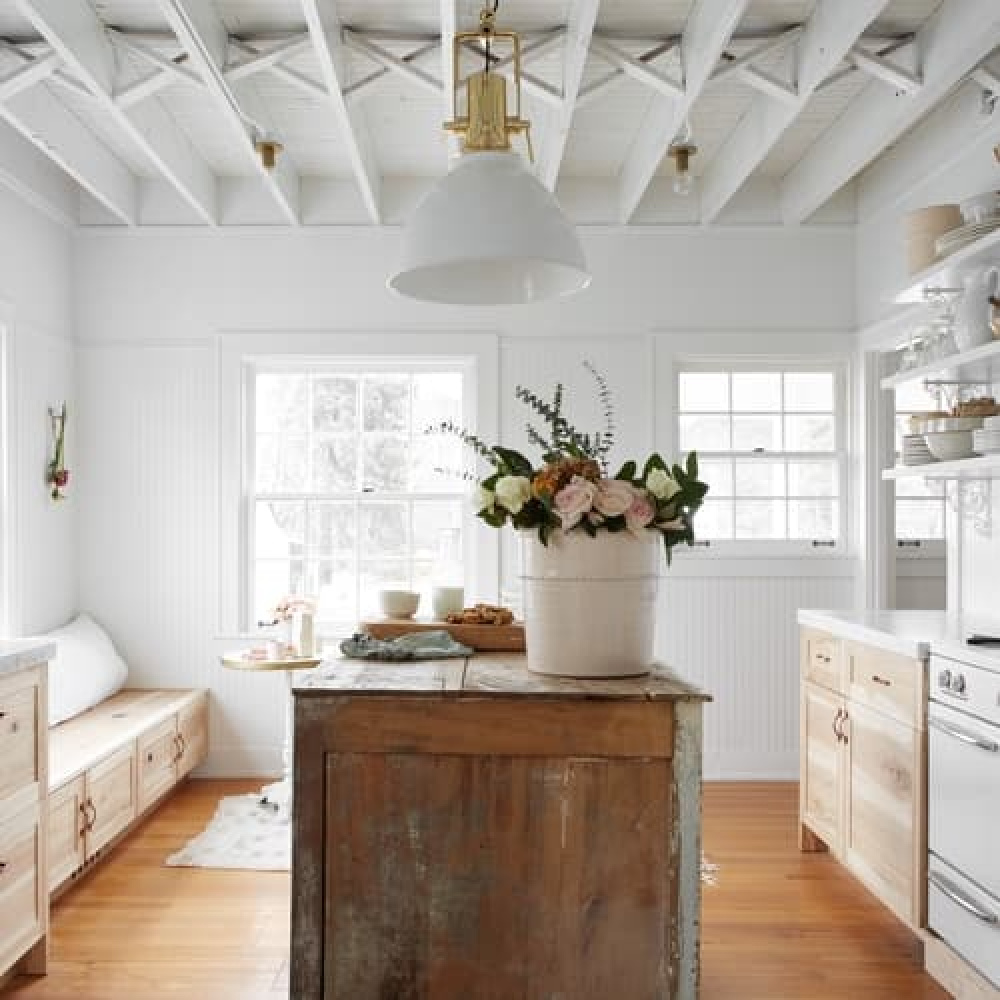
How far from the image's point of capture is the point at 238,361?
17.4 ft

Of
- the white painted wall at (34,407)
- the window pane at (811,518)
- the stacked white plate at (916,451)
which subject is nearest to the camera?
the stacked white plate at (916,451)

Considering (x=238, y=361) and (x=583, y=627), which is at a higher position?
(x=238, y=361)

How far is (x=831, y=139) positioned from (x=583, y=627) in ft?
10.9

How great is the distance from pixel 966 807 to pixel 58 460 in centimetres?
409

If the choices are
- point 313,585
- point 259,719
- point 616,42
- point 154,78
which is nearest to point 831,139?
point 616,42

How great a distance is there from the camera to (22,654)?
117 inches

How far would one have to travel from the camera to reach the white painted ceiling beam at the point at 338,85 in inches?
125

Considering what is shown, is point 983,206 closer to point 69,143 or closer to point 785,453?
point 785,453

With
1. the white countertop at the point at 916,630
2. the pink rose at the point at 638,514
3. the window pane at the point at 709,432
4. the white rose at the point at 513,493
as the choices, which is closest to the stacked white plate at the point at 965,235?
the white countertop at the point at 916,630

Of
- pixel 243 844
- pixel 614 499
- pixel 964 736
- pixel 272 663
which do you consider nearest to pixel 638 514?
pixel 614 499

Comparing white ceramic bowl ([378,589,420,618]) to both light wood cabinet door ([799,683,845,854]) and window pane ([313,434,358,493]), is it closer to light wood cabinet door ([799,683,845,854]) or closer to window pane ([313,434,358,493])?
light wood cabinet door ([799,683,845,854])

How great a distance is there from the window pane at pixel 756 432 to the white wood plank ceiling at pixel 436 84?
41.1 inches

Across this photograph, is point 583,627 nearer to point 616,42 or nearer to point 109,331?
point 616,42

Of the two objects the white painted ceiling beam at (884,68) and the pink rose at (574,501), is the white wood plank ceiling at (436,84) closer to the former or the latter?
the white painted ceiling beam at (884,68)
